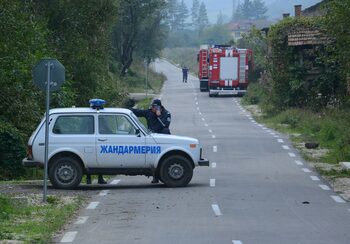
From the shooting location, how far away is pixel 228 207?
16.3 m

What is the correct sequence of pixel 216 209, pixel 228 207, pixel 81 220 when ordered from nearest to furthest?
pixel 81 220, pixel 216 209, pixel 228 207

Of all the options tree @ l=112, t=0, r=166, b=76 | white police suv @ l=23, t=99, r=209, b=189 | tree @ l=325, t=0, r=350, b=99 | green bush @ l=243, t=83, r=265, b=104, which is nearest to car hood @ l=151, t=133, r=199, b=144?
white police suv @ l=23, t=99, r=209, b=189

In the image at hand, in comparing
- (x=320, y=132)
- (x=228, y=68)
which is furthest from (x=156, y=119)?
(x=228, y=68)

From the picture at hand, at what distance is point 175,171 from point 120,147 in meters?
1.35

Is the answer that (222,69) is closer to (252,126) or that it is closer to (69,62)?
(252,126)

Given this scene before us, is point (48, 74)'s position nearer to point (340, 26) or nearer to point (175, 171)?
point (175, 171)

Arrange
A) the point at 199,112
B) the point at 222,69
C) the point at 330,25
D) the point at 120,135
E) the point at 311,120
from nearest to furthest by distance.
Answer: the point at 120,135
the point at 330,25
the point at 311,120
the point at 199,112
the point at 222,69

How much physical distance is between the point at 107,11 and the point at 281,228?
1939 centimetres

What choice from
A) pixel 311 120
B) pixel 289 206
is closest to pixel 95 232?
pixel 289 206

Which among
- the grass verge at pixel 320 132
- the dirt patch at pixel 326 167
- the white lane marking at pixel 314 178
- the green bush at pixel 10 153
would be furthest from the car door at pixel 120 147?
the green bush at pixel 10 153

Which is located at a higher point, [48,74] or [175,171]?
[48,74]

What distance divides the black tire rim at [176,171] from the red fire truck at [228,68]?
43693 mm

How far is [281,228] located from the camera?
45.3ft

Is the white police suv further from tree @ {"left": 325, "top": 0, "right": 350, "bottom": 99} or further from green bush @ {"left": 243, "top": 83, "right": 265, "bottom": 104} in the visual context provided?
green bush @ {"left": 243, "top": 83, "right": 265, "bottom": 104}
